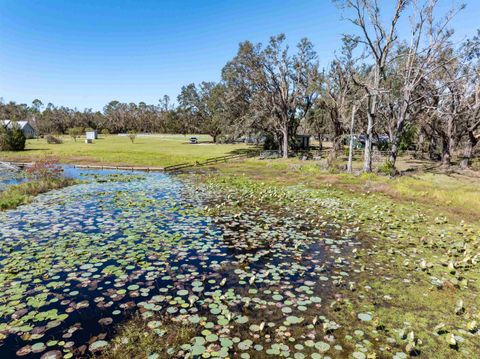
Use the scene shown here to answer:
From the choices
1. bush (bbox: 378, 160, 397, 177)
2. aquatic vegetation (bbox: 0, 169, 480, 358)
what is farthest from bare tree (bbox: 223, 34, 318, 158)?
aquatic vegetation (bbox: 0, 169, 480, 358)

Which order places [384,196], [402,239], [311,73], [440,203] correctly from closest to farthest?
[402,239] → [440,203] → [384,196] → [311,73]

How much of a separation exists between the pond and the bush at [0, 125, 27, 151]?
124 ft

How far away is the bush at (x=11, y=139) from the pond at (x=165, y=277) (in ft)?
124

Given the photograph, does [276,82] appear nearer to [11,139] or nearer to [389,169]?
[389,169]

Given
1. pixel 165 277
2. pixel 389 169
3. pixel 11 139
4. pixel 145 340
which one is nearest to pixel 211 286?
pixel 165 277

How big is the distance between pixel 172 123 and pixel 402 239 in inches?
3677

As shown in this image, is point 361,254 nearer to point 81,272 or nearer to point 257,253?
point 257,253

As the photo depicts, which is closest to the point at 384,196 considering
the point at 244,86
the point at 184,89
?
the point at 244,86

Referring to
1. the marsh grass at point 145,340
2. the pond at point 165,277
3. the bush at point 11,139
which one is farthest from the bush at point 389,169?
the bush at point 11,139

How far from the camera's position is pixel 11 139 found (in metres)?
42.7

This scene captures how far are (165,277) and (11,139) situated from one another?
47178mm

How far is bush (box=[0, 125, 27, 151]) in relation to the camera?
42.5 meters

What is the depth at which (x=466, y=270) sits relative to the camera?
8.05 metres

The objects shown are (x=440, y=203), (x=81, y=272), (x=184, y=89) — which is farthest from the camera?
(x=184, y=89)
